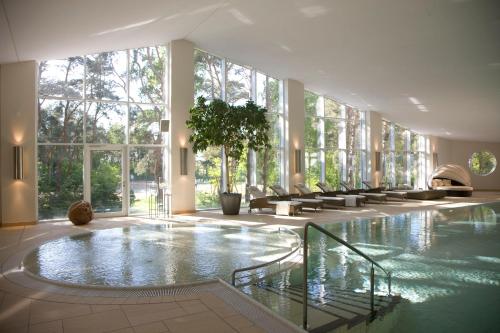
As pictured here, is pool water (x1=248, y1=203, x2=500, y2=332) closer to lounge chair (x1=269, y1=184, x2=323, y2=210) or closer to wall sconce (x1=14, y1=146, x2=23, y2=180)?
lounge chair (x1=269, y1=184, x2=323, y2=210)

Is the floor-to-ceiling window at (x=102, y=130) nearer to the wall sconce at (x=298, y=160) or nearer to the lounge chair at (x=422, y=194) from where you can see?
the wall sconce at (x=298, y=160)

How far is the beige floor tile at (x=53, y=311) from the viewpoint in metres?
3.83

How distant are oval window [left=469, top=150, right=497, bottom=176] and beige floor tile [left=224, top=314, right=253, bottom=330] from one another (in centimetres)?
2535

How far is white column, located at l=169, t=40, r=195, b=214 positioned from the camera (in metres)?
12.3

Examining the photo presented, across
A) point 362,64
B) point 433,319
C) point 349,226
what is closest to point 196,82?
point 362,64

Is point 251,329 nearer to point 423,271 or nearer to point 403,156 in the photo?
point 423,271

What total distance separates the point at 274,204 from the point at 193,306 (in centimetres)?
837

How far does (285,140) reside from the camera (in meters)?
15.7

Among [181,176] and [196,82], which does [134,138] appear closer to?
[181,176]

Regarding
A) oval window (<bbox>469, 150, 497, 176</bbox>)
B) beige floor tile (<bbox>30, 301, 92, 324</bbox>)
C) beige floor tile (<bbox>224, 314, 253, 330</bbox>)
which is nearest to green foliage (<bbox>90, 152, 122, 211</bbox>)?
beige floor tile (<bbox>30, 301, 92, 324</bbox>)

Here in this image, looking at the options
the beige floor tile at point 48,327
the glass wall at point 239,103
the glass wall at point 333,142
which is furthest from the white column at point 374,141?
the beige floor tile at point 48,327

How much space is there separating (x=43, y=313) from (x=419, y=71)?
11953 mm

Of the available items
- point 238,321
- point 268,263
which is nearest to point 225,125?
point 268,263

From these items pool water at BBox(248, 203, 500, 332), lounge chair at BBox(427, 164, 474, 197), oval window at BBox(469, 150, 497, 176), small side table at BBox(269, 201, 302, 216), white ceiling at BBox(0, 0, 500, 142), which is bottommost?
pool water at BBox(248, 203, 500, 332)
